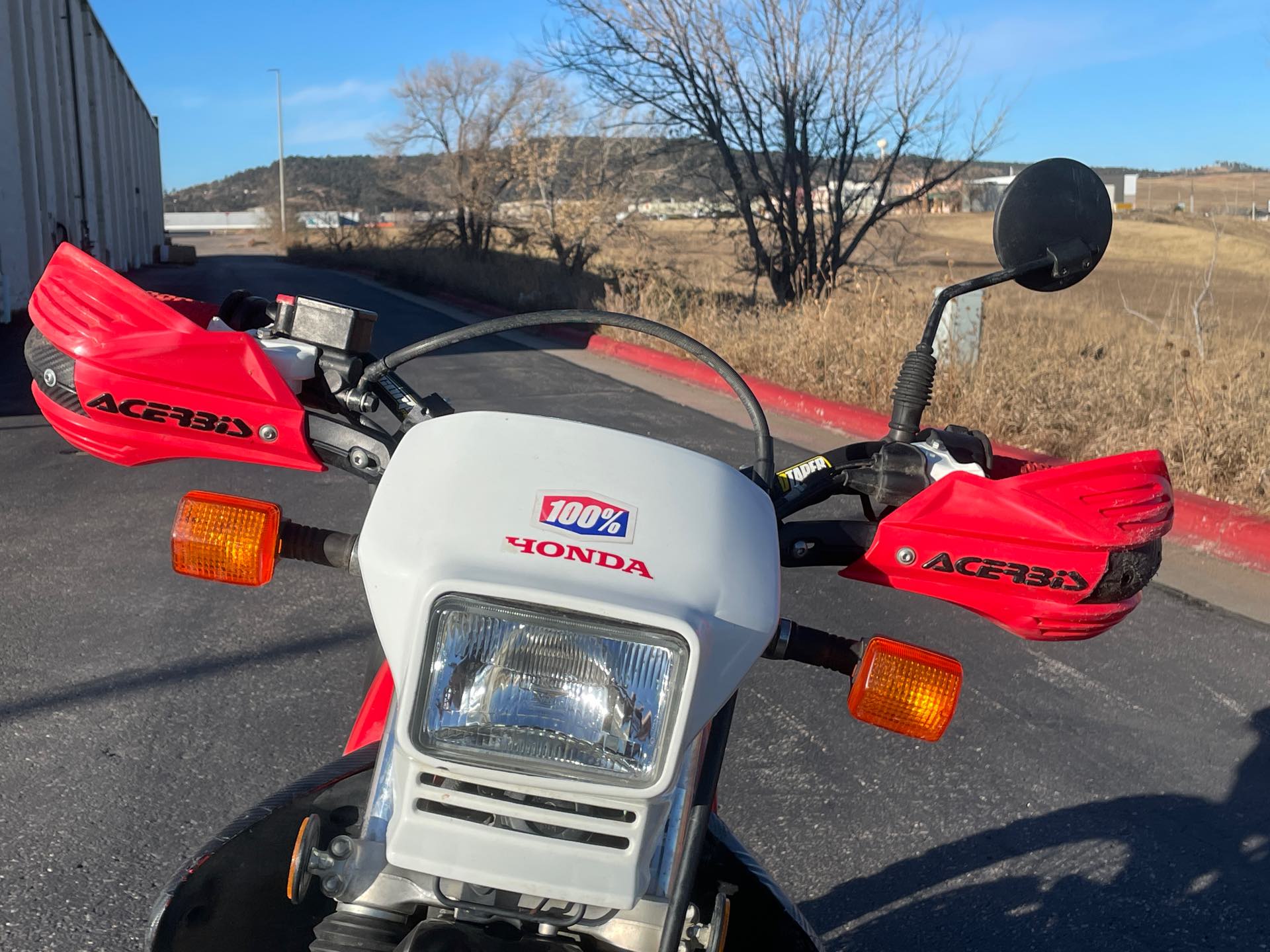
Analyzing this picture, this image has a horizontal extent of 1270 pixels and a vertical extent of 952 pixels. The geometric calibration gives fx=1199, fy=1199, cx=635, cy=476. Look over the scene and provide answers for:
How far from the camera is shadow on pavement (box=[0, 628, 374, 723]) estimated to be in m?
3.76

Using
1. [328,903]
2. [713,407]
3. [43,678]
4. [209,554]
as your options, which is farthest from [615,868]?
[713,407]

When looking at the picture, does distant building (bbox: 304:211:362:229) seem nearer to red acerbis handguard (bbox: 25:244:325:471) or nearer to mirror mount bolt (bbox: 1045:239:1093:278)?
red acerbis handguard (bbox: 25:244:325:471)

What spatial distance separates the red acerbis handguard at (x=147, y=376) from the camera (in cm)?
167

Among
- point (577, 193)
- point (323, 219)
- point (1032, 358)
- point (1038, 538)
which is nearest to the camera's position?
point (1038, 538)

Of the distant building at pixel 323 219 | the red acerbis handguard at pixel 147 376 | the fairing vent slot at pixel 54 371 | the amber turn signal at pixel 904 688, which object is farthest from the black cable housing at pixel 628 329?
the distant building at pixel 323 219

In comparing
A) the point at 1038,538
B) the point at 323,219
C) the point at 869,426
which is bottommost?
the point at 869,426

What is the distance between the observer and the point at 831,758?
11.8 feet

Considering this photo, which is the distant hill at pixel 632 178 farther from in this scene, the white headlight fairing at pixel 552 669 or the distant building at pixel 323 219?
the white headlight fairing at pixel 552 669

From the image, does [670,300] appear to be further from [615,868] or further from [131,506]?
[615,868]

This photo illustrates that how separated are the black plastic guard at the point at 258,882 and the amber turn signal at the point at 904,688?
65cm

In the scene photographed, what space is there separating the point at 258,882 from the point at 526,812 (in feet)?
1.78

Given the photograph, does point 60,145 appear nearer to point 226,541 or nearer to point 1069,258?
point 226,541

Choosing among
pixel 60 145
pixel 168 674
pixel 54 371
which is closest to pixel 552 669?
pixel 54 371

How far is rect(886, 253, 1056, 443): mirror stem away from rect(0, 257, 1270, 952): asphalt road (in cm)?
136
